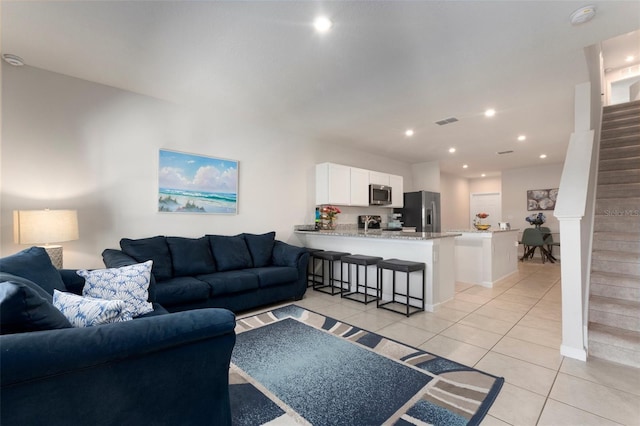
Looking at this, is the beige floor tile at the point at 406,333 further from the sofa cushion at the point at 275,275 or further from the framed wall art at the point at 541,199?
the framed wall art at the point at 541,199

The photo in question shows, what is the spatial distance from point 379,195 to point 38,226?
5.10m

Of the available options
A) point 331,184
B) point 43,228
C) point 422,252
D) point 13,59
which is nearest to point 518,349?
point 422,252

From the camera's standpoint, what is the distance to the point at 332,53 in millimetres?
2535

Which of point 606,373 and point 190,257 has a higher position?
point 190,257

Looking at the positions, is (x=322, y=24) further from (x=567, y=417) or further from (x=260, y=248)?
(x=567, y=417)

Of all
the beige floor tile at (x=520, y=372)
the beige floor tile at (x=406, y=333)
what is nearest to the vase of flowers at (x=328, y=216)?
the beige floor tile at (x=406, y=333)

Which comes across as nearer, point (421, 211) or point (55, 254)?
point (55, 254)

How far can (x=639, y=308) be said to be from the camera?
8.09 feet

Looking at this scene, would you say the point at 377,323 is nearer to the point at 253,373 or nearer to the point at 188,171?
the point at 253,373

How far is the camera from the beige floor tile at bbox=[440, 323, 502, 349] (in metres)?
2.64

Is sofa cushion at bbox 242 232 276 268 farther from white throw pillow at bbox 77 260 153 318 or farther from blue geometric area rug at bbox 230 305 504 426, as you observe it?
white throw pillow at bbox 77 260 153 318

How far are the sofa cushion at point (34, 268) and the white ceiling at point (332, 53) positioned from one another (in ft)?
5.58

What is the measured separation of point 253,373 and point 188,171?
2677mm

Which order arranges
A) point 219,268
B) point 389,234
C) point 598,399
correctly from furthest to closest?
point 389,234 < point 219,268 < point 598,399
